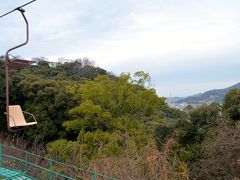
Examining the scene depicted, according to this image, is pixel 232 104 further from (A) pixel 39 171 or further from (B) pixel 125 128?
(A) pixel 39 171

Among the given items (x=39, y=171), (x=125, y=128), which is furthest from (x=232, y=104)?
(x=39, y=171)

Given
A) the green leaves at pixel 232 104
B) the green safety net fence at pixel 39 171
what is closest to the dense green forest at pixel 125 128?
A: the green leaves at pixel 232 104

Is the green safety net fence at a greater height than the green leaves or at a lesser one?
lesser

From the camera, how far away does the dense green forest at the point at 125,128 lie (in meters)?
9.59

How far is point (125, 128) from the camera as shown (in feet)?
54.8

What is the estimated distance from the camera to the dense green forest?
9594mm

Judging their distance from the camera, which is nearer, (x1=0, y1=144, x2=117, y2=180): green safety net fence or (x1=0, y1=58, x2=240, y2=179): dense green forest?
(x1=0, y1=144, x2=117, y2=180): green safety net fence

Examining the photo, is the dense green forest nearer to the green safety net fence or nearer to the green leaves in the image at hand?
the green leaves

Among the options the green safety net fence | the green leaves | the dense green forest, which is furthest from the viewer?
the green leaves

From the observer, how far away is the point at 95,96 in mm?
19891

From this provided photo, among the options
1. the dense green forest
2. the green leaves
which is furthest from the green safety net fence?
the green leaves

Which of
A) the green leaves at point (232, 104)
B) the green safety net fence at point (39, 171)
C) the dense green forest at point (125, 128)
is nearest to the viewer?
the green safety net fence at point (39, 171)

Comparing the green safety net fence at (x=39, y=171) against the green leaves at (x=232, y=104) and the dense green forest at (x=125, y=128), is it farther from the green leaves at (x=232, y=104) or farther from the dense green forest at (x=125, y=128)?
the green leaves at (x=232, y=104)

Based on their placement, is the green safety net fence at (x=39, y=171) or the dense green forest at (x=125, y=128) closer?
the green safety net fence at (x=39, y=171)
